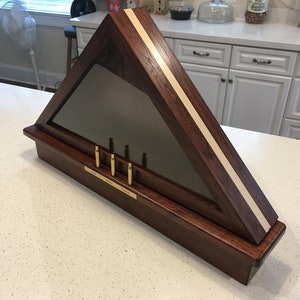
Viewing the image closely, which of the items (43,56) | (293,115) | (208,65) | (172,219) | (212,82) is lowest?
(43,56)

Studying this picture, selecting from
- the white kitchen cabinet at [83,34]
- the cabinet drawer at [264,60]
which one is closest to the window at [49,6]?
the white kitchen cabinet at [83,34]

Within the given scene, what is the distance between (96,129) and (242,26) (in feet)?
6.33

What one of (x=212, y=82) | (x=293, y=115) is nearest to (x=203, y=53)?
(x=212, y=82)

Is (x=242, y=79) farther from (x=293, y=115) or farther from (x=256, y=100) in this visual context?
(x=293, y=115)

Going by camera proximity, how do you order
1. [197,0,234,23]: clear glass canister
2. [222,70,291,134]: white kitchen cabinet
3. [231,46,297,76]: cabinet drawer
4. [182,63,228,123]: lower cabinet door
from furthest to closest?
[197,0,234,23]: clear glass canister < [182,63,228,123]: lower cabinet door < [222,70,291,134]: white kitchen cabinet < [231,46,297,76]: cabinet drawer

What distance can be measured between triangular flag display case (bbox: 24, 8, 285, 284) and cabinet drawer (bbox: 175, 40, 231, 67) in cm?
151

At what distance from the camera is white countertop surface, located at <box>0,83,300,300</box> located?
0.58 metres

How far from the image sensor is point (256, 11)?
233 cm

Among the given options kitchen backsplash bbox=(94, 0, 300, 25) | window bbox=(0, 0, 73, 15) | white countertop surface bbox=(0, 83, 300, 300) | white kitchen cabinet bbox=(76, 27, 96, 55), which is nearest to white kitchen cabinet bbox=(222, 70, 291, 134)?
kitchen backsplash bbox=(94, 0, 300, 25)

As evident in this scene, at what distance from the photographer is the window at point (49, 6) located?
11.1 ft

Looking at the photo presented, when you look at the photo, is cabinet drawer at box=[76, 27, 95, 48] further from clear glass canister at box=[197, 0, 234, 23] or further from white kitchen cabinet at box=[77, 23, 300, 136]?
clear glass canister at box=[197, 0, 234, 23]

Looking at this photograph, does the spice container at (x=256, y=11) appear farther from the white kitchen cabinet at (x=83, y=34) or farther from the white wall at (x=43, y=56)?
the white wall at (x=43, y=56)

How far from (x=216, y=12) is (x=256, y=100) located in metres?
0.79

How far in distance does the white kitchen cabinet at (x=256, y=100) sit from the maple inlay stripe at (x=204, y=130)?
5.34ft
